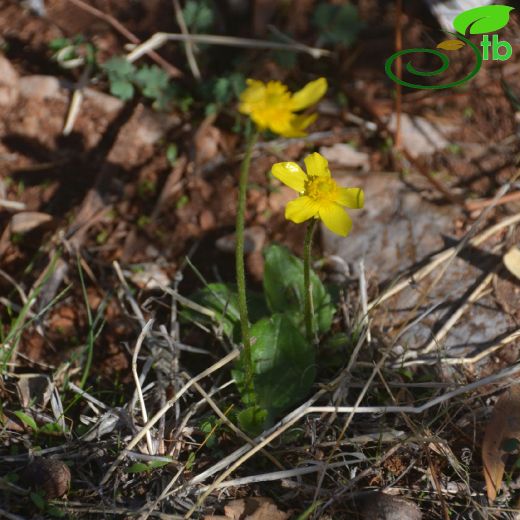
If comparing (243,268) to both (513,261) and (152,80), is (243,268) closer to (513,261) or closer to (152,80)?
(513,261)

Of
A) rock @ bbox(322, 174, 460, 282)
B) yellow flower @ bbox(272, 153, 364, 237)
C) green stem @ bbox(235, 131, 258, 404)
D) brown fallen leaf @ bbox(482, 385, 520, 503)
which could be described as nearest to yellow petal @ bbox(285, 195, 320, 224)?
yellow flower @ bbox(272, 153, 364, 237)

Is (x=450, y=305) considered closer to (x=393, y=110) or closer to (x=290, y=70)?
(x=393, y=110)

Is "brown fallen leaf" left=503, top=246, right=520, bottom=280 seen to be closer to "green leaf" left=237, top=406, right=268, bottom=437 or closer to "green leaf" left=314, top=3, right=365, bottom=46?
"green leaf" left=237, top=406, right=268, bottom=437

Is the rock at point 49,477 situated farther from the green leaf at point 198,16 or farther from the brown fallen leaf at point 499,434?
the green leaf at point 198,16

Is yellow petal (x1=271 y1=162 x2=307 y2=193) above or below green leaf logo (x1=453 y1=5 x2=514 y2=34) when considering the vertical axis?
below

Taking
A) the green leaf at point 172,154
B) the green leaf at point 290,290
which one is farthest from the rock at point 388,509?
the green leaf at point 172,154
